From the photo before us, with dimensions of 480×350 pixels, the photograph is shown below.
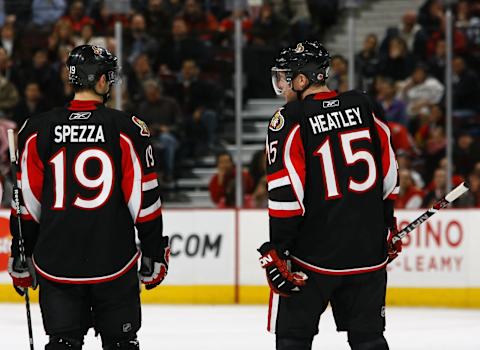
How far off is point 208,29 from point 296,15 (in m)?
0.93

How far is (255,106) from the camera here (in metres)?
9.34

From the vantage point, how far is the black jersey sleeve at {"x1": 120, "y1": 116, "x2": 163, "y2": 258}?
12.5 ft

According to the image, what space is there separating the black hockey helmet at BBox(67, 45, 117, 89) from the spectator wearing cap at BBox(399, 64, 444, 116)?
5.51 m

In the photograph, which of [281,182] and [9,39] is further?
[9,39]

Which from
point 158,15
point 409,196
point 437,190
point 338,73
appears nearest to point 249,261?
point 409,196

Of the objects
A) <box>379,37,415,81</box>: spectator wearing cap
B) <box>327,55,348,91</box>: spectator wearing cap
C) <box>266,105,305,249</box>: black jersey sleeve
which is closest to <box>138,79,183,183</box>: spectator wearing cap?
<box>327,55,348,91</box>: spectator wearing cap

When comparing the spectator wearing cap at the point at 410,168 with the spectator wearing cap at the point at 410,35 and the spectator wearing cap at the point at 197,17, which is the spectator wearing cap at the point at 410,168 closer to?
the spectator wearing cap at the point at 410,35

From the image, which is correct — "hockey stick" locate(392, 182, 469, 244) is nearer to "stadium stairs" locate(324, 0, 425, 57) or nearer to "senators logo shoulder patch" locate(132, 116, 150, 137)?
"senators logo shoulder patch" locate(132, 116, 150, 137)

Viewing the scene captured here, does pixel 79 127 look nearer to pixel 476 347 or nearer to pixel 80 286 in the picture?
pixel 80 286

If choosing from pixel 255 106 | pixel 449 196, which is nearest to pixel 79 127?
pixel 449 196

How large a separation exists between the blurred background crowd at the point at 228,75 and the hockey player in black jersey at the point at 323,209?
483cm

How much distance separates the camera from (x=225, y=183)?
8938mm

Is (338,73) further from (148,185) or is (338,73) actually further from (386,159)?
(148,185)

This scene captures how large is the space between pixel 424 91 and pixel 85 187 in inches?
231
